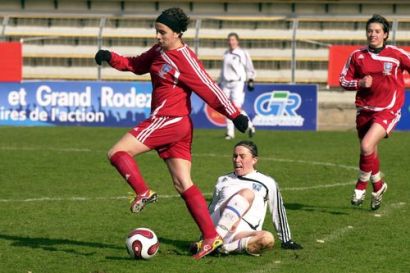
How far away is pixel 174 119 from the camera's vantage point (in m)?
8.86

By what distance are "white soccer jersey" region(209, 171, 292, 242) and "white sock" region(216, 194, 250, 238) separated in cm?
13

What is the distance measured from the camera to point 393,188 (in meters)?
14.3

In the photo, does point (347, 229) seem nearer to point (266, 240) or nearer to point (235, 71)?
point (266, 240)

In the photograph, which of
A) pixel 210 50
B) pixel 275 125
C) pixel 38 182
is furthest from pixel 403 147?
pixel 210 50

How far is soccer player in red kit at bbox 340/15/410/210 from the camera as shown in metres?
11.9

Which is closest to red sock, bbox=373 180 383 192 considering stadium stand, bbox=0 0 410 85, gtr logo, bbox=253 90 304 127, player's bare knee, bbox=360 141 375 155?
player's bare knee, bbox=360 141 375 155

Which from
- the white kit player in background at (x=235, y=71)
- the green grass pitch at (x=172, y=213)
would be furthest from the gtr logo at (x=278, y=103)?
the green grass pitch at (x=172, y=213)

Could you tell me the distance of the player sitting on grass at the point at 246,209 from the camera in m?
8.90

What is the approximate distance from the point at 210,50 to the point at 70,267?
74.5 feet

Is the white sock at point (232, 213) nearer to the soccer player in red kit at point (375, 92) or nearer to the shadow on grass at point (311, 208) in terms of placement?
the shadow on grass at point (311, 208)

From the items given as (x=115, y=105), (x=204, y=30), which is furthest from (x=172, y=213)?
(x=204, y=30)

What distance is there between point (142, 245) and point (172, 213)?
10.4 ft

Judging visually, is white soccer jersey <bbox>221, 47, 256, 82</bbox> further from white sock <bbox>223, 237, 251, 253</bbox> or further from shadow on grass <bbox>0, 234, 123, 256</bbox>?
white sock <bbox>223, 237, 251, 253</bbox>

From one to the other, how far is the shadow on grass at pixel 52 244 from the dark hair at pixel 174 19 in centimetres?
212
